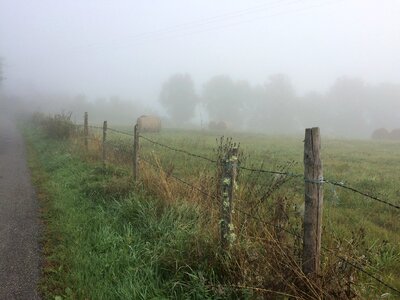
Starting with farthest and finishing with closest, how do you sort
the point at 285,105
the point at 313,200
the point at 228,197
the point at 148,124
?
1. the point at 285,105
2. the point at 148,124
3. the point at 228,197
4. the point at 313,200

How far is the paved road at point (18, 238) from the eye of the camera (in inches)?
199

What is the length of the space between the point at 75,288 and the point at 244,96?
306 feet

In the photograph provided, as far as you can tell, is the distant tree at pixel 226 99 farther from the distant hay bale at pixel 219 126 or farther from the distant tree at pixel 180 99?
the distant hay bale at pixel 219 126

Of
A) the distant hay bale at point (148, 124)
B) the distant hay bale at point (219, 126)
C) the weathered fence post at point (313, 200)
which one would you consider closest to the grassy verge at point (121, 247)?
the weathered fence post at point (313, 200)

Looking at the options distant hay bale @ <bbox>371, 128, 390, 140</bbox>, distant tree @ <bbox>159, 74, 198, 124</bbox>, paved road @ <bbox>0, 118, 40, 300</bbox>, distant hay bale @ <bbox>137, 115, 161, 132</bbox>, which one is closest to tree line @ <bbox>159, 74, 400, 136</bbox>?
distant tree @ <bbox>159, 74, 198, 124</bbox>

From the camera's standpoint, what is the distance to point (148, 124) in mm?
39344

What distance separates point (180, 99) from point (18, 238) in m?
85.7

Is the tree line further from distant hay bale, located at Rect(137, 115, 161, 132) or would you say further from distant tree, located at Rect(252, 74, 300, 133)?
distant hay bale, located at Rect(137, 115, 161, 132)

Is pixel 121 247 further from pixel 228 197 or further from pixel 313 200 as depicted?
pixel 313 200

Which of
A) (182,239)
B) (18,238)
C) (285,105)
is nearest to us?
(182,239)

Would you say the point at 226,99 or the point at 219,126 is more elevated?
the point at 226,99

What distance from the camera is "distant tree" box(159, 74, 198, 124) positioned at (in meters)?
90.2

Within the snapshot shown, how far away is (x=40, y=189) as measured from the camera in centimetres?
1025

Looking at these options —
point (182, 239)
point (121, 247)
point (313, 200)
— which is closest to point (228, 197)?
point (182, 239)
